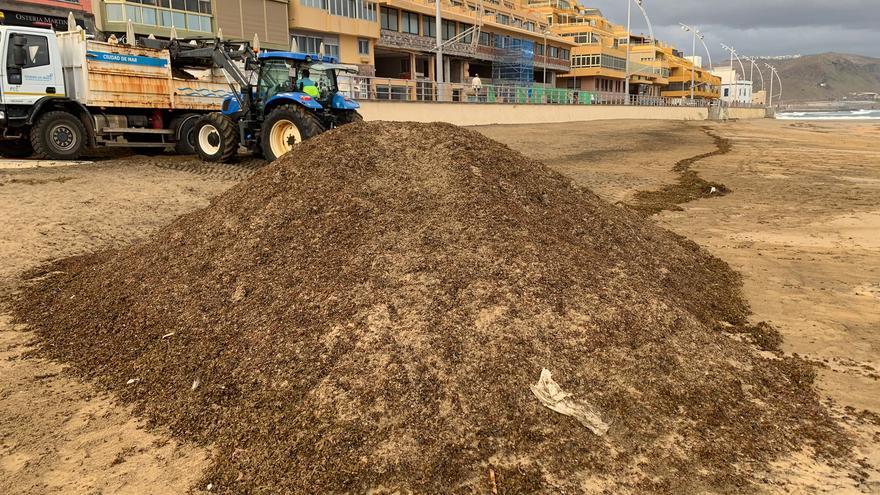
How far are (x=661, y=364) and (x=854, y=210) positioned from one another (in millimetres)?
8138

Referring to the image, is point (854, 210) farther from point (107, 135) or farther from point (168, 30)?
point (168, 30)

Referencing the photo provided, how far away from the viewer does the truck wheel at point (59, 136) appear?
12297 mm

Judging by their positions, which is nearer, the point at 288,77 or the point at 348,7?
the point at 288,77

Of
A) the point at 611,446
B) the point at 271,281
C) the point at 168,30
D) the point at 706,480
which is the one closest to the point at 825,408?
the point at 706,480

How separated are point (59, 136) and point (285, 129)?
16.4 feet

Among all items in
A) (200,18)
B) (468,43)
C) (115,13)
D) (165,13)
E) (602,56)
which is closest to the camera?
(115,13)

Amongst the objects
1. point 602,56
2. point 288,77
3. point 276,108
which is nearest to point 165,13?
point 288,77

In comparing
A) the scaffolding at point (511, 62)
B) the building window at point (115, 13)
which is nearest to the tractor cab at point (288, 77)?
the building window at point (115, 13)

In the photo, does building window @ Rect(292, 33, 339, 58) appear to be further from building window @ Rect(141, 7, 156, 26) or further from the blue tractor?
the blue tractor

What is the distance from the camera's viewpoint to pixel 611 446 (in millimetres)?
3090

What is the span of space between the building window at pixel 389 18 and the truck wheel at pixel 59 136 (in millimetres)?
28856

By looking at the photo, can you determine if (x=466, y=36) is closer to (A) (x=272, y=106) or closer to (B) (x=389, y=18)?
(B) (x=389, y=18)

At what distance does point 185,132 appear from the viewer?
14281 millimetres

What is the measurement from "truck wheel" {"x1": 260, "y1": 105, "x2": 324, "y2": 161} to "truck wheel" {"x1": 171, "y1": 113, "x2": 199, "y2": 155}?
306 cm
